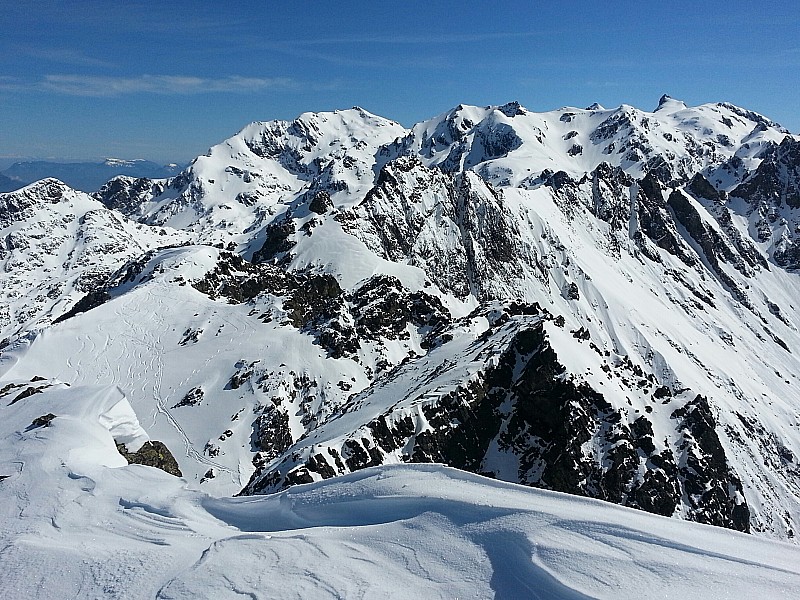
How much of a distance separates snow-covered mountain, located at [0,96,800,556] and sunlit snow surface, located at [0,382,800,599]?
16.5 meters

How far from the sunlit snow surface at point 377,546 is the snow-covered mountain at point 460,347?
16532mm

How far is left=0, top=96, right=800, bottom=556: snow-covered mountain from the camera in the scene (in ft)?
139

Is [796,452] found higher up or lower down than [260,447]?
higher up

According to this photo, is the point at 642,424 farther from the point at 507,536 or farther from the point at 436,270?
the point at 436,270

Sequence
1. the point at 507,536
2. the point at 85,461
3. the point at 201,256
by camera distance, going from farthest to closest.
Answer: the point at 201,256 → the point at 85,461 → the point at 507,536

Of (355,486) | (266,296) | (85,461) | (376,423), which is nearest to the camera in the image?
(355,486)

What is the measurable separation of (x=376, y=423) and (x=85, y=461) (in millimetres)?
22832

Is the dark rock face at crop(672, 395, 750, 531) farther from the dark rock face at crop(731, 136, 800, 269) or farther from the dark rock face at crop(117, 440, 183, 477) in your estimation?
the dark rock face at crop(731, 136, 800, 269)

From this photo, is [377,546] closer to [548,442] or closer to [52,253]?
[548,442]

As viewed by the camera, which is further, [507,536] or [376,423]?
[376,423]

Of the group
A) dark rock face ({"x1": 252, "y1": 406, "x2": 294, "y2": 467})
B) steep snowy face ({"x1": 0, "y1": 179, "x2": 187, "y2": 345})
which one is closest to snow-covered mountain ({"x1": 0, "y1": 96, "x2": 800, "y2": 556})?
dark rock face ({"x1": 252, "y1": 406, "x2": 294, "y2": 467})

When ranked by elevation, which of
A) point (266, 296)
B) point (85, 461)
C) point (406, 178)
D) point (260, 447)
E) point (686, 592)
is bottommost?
point (260, 447)

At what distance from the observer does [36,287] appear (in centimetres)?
15988

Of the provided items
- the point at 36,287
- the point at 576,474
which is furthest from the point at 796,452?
the point at 36,287
